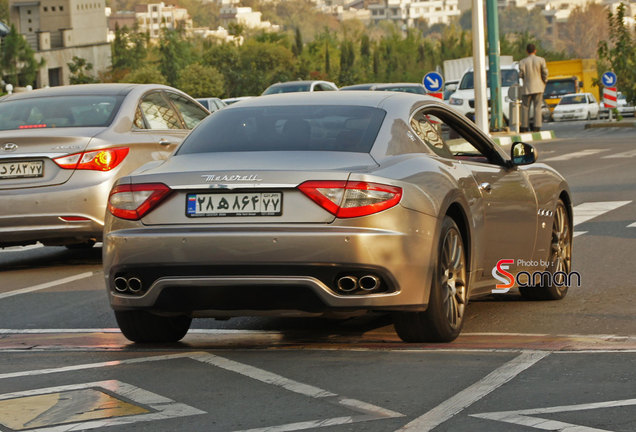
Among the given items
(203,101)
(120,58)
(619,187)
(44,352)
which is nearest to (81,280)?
(44,352)

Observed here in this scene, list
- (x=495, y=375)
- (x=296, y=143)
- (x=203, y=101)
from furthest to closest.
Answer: (x=203, y=101)
(x=296, y=143)
(x=495, y=375)

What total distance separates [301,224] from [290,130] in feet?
2.85

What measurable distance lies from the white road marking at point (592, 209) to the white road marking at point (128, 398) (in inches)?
329

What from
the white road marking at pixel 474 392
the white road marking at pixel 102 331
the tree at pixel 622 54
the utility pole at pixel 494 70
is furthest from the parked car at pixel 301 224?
the tree at pixel 622 54

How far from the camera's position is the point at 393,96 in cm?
792

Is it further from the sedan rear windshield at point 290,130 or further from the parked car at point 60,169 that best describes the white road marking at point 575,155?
the sedan rear windshield at point 290,130

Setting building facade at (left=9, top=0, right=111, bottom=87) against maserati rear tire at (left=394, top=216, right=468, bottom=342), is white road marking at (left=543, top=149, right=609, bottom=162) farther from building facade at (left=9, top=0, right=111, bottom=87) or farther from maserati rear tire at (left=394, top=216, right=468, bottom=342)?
building facade at (left=9, top=0, right=111, bottom=87)

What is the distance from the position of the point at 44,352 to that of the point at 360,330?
67.9 inches

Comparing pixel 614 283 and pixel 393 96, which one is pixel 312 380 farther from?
pixel 614 283

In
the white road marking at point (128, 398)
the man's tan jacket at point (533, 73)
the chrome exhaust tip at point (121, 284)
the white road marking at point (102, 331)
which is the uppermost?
the chrome exhaust tip at point (121, 284)

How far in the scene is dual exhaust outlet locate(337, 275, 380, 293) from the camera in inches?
267

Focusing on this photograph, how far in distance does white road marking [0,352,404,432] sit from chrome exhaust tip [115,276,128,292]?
0.36 meters

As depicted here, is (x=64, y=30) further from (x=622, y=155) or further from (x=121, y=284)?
(x=121, y=284)

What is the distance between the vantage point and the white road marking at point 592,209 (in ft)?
47.3
